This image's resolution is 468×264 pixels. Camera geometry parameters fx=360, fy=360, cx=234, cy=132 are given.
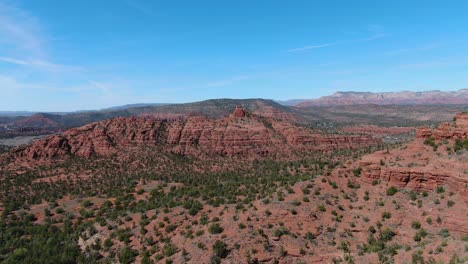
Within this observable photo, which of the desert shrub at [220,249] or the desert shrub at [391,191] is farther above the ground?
the desert shrub at [391,191]

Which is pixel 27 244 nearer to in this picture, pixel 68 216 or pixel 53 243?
pixel 53 243

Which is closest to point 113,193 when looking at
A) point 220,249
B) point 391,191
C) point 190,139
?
point 220,249

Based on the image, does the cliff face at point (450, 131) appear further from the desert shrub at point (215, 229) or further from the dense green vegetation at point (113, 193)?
the desert shrub at point (215, 229)

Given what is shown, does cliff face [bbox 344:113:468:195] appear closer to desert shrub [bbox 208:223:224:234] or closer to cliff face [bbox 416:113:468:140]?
cliff face [bbox 416:113:468:140]

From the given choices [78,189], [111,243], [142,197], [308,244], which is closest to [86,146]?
[78,189]

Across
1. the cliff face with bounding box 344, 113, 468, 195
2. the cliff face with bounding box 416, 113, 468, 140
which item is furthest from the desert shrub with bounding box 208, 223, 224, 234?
the cliff face with bounding box 416, 113, 468, 140

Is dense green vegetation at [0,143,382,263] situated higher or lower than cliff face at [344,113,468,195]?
lower

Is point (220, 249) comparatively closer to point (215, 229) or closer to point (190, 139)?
point (215, 229)

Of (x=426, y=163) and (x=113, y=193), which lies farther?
(x=113, y=193)

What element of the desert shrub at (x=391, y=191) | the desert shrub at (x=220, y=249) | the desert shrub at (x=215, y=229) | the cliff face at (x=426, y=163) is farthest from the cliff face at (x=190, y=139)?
the desert shrub at (x=220, y=249)
